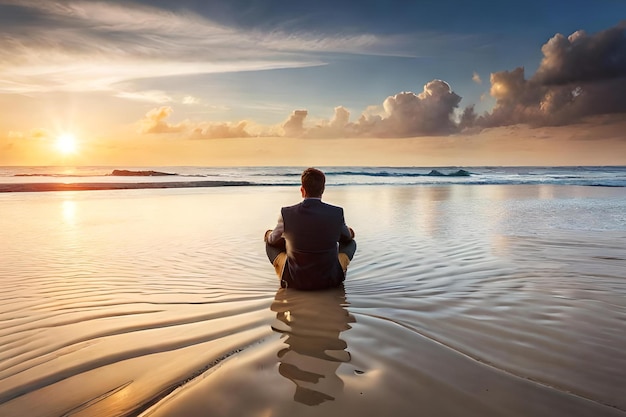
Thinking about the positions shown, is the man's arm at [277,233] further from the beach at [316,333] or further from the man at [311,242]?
the beach at [316,333]

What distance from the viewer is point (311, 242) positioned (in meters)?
5.49

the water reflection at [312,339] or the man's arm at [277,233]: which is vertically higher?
the man's arm at [277,233]

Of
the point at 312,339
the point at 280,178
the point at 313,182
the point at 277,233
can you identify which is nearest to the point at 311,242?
the point at 277,233

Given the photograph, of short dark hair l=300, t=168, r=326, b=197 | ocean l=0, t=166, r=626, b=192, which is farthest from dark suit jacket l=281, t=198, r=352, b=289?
ocean l=0, t=166, r=626, b=192

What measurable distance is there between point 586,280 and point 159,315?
19.5ft

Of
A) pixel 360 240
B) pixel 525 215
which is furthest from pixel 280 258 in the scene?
pixel 525 215

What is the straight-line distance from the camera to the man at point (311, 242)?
→ 541 centimetres

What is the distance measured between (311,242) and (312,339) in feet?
5.53

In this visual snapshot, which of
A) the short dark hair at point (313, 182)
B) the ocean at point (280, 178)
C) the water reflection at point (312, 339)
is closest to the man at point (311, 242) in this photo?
the short dark hair at point (313, 182)

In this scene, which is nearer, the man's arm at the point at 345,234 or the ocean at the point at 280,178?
the man's arm at the point at 345,234

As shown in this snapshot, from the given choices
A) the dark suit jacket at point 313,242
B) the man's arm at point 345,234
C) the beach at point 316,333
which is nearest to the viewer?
the beach at point 316,333

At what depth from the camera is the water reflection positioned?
10.1 feet

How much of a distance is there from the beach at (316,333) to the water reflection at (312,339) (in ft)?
0.06

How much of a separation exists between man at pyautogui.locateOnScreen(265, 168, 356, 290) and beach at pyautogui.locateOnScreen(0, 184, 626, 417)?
242 millimetres
